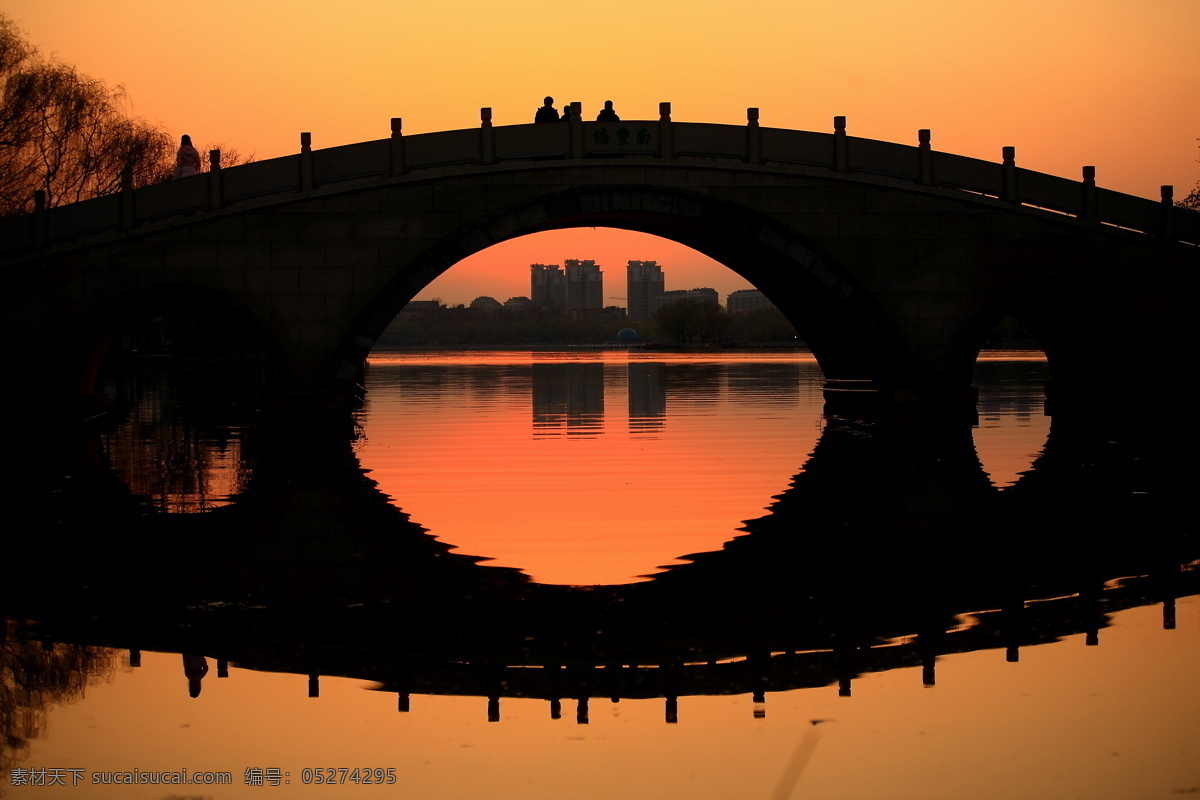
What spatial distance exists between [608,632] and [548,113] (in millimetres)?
19557

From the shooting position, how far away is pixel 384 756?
16.0 ft

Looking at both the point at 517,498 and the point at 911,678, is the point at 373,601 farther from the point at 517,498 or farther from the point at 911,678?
the point at 517,498

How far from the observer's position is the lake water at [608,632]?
480 centimetres

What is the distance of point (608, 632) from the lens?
6668mm

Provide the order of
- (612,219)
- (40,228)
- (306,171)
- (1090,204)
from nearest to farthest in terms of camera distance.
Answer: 1. (40,228)
2. (306,171)
3. (1090,204)
4. (612,219)

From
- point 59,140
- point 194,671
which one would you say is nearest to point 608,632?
point 194,671

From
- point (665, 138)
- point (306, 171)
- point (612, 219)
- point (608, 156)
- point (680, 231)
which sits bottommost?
point (680, 231)

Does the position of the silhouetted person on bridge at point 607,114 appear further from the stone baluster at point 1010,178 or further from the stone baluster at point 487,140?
the stone baluster at point 1010,178

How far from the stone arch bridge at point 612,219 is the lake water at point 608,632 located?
8.07 metres

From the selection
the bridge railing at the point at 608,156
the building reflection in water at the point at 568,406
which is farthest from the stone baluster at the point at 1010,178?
the building reflection in water at the point at 568,406

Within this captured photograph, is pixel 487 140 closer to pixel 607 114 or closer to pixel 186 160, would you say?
pixel 607 114

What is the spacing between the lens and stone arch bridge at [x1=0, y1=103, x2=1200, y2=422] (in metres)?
21.8

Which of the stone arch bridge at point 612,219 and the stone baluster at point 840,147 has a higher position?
the stone baluster at point 840,147

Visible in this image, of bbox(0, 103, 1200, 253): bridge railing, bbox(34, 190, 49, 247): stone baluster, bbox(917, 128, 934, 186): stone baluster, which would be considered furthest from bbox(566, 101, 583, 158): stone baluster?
bbox(34, 190, 49, 247): stone baluster
